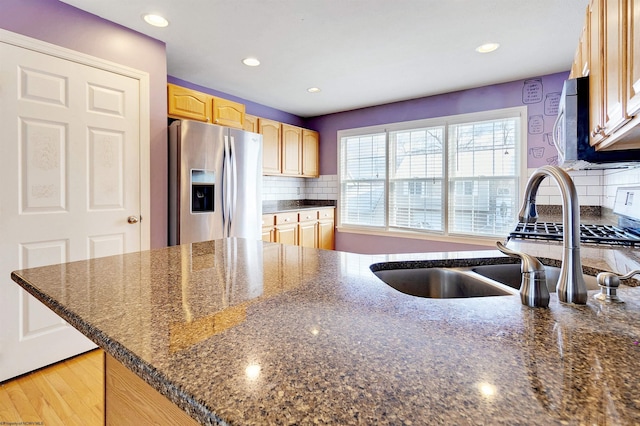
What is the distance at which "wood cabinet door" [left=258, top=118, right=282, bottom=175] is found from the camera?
157 inches

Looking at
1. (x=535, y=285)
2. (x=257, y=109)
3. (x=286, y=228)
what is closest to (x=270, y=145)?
(x=257, y=109)

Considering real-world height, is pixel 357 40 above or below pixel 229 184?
above

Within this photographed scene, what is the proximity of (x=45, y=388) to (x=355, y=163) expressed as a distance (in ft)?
12.6

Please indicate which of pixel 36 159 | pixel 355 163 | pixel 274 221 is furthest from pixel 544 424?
pixel 355 163

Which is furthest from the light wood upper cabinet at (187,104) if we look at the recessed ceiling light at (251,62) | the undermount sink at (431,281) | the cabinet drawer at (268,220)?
the undermount sink at (431,281)

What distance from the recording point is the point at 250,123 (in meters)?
3.84

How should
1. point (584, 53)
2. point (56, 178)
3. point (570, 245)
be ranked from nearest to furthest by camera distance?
point (570, 245) → point (584, 53) → point (56, 178)

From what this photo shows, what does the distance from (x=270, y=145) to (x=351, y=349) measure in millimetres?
3793

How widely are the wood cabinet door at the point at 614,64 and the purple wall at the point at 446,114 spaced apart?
209cm

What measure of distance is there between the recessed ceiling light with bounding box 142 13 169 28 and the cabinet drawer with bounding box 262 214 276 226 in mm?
1963

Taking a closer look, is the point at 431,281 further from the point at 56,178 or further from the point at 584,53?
the point at 56,178

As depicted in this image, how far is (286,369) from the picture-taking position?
18.0 inches

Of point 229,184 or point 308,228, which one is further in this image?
point 308,228

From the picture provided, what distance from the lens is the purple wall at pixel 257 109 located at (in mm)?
3378
